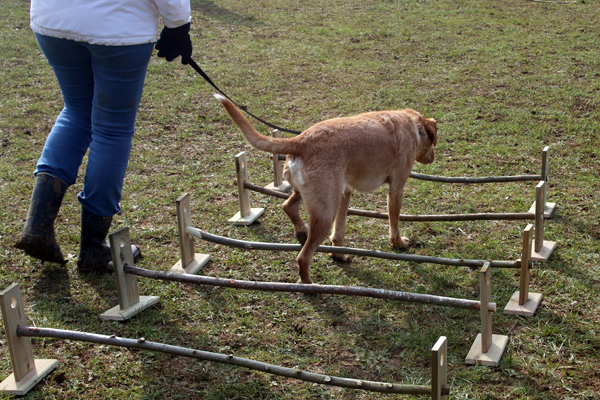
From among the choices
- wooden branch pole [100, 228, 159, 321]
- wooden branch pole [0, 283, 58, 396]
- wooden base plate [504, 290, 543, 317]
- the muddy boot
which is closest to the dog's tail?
wooden branch pole [100, 228, 159, 321]

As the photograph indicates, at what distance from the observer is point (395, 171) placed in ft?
15.5

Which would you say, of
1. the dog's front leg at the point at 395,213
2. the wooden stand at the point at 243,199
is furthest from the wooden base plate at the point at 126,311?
the dog's front leg at the point at 395,213

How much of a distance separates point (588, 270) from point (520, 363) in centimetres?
136

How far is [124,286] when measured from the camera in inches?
154

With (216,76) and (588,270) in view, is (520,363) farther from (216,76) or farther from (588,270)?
(216,76)

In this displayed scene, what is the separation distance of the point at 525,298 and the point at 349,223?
1852 millimetres

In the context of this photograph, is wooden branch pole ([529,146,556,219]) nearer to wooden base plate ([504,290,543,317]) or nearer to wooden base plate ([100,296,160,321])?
wooden base plate ([504,290,543,317])

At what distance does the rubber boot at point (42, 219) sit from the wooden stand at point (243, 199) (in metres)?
1.53

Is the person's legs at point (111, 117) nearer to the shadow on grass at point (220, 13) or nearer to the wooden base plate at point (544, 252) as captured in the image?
the wooden base plate at point (544, 252)

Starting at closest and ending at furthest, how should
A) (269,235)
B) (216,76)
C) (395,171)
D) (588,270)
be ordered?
(588,270)
(395,171)
(269,235)
(216,76)

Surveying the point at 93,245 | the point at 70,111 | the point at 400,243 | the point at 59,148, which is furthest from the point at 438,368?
the point at 70,111

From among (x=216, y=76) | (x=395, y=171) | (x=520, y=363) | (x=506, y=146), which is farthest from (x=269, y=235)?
(x=216, y=76)

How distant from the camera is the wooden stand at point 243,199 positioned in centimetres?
527

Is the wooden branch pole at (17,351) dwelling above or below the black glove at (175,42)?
below
